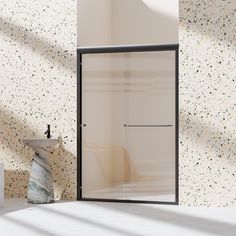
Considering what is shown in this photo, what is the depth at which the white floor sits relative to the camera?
5082 mm

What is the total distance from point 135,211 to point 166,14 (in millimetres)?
4143

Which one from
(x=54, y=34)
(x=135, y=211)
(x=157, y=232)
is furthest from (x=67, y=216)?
(x=54, y=34)

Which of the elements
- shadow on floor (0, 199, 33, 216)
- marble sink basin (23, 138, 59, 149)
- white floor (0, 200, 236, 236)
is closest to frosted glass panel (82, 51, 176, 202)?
marble sink basin (23, 138, 59, 149)

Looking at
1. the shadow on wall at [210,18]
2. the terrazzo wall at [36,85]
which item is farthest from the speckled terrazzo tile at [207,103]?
the terrazzo wall at [36,85]

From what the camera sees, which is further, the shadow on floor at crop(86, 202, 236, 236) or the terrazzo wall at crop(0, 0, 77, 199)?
the terrazzo wall at crop(0, 0, 77, 199)

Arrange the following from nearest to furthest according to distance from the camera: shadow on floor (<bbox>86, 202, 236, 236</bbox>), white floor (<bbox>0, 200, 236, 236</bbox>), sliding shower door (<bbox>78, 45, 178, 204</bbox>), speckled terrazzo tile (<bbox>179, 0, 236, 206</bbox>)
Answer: white floor (<bbox>0, 200, 236, 236</bbox>) → shadow on floor (<bbox>86, 202, 236, 236</bbox>) → speckled terrazzo tile (<bbox>179, 0, 236, 206</bbox>) → sliding shower door (<bbox>78, 45, 178, 204</bbox>)

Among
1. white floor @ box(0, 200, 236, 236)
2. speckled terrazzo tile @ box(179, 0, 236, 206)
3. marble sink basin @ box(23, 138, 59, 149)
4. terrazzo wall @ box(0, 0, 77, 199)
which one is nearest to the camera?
white floor @ box(0, 200, 236, 236)

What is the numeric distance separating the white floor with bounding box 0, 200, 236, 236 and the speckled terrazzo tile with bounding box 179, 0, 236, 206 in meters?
0.33

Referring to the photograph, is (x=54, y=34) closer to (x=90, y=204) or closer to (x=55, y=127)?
(x=55, y=127)

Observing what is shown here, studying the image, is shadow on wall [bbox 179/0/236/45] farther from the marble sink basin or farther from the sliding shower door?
the marble sink basin

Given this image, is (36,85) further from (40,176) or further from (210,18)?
(210,18)

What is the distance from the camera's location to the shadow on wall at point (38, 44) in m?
7.12

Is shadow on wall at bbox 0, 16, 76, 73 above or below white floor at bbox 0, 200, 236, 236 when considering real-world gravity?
above

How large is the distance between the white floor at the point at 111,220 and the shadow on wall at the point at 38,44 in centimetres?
188
